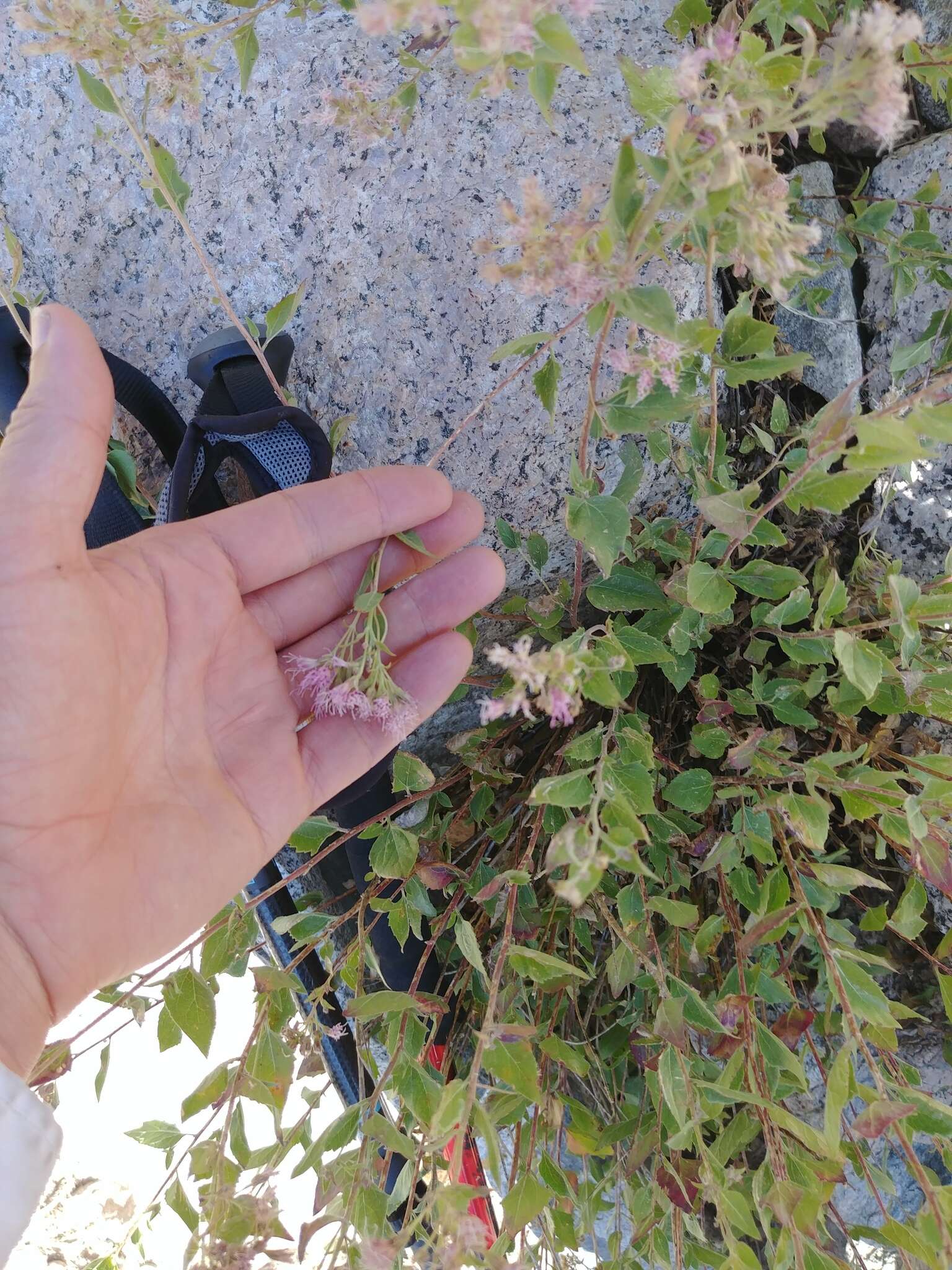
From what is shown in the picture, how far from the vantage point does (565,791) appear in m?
0.83

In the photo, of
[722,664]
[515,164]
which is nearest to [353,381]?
[515,164]

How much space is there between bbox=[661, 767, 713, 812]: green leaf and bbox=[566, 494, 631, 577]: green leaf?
0.39 m

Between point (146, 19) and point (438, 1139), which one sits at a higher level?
point (146, 19)

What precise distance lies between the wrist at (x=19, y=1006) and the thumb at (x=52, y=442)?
443mm

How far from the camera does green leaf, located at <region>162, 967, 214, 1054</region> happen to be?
994mm

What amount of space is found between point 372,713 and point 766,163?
656 mm

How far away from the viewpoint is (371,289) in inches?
53.5

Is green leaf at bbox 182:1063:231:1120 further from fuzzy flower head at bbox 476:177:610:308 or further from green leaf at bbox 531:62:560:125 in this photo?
green leaf at bbox 531:62:560:125

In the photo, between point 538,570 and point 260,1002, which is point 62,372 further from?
point 260,1002

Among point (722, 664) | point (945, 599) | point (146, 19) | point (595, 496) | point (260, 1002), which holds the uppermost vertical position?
point (146, 19)

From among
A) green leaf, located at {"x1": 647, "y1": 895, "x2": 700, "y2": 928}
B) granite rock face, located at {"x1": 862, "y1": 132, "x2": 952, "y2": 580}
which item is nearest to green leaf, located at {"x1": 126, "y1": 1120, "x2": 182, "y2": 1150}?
green leaf, located at {"x1": 647, "y1": 895, "x2": 700, "y2": 928}

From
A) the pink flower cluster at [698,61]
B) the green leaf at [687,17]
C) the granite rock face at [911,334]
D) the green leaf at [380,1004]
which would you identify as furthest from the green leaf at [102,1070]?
the green leaf at [687,17]

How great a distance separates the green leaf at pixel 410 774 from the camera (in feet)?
3.63

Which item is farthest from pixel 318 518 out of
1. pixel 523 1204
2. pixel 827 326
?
pixel 827 326
